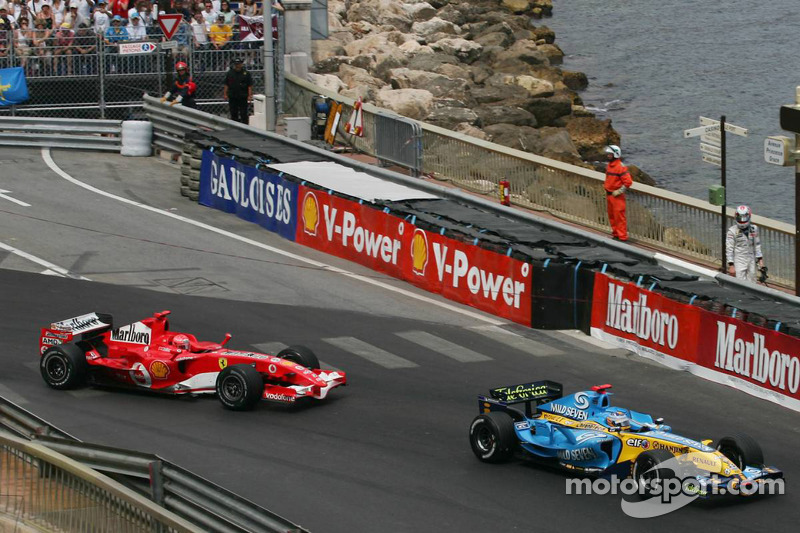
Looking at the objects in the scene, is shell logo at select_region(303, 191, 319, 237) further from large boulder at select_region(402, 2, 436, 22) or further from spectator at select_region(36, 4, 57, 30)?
large boulder at select_region(402, 2, 436, 22)

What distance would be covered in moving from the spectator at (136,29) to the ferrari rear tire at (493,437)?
836 inches

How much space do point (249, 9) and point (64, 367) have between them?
20.2 m

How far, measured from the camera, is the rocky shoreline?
3562cm

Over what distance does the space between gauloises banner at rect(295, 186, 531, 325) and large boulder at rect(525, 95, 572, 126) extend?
1660 centimetres

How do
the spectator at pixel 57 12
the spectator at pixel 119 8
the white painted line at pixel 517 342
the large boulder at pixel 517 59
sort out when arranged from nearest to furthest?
the white painted line at pixel 517 342
the spectator at pixel 57 12
the spectator at pixel 119 8
the large boulder at pixel 517 59

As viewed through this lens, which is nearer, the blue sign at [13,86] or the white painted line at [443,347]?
the white painted line at [443,347]

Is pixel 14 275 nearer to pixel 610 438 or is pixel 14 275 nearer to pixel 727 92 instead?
pixel 610 438

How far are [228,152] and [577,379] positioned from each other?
12.0m

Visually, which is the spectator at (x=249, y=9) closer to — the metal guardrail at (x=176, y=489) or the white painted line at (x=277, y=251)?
the white painted line at (x=277, y=251)

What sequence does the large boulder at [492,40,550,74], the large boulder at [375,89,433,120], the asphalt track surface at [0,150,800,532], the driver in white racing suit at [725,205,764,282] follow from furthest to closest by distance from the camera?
the large boulder at [492,40,550,74] < the large boulder at [375,89,433,120] < the driver in white racing suit at [725,205,764,282] < the asphalt track surface at [0,150,800,532]

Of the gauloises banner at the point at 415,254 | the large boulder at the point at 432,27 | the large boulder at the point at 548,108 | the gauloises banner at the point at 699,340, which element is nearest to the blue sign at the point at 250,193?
the gauloises banner at the point at 415,254

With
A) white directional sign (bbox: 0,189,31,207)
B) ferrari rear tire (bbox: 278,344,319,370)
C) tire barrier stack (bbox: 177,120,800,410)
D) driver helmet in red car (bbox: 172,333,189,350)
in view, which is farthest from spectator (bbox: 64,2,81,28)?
ferrari rear tire (bbox: 278,344,319,370)

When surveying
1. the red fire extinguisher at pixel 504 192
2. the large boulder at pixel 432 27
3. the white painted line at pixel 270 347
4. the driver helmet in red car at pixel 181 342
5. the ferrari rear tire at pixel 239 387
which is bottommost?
the white painted line at pixel 270 347

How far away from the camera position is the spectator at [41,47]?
3144 cm
